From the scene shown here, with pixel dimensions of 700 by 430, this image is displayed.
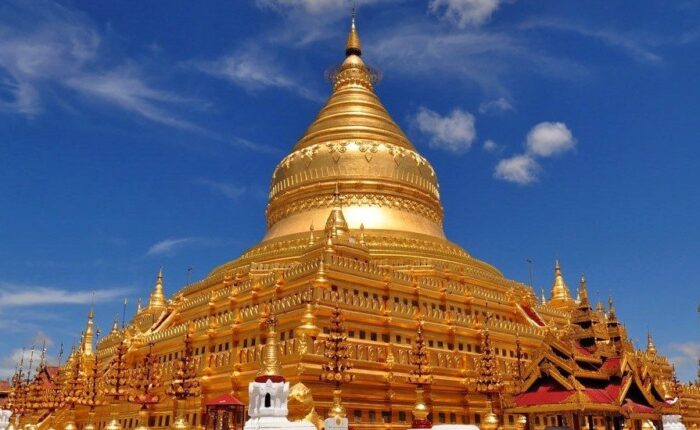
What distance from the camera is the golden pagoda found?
66.5 ft

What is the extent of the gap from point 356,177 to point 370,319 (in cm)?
1519

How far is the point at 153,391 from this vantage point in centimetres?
3005

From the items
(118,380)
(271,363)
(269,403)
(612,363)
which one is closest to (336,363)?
(271,363)

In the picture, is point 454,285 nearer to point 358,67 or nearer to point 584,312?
point 584,312

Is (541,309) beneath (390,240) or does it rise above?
beneath

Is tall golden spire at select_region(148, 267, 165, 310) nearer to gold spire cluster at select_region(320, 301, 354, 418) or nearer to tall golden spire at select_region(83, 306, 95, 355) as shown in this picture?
tall golden spire at select_region(83, 306, 95, 355)

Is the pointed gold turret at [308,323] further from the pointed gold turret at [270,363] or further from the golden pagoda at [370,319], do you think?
the pointed gold turret at [270,363]

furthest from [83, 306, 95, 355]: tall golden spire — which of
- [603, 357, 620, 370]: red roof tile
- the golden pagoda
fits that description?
[603, 357, 620, 370]: red roof tile

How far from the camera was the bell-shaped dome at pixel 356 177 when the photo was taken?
40031 mm

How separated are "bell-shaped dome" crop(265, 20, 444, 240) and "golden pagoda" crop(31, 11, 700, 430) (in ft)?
0.35

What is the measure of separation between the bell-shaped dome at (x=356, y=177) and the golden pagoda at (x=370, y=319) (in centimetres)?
11

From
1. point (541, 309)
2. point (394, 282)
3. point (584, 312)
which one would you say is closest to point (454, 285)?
point (394, 282)

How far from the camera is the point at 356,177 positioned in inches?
1608

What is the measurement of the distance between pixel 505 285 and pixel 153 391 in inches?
818
